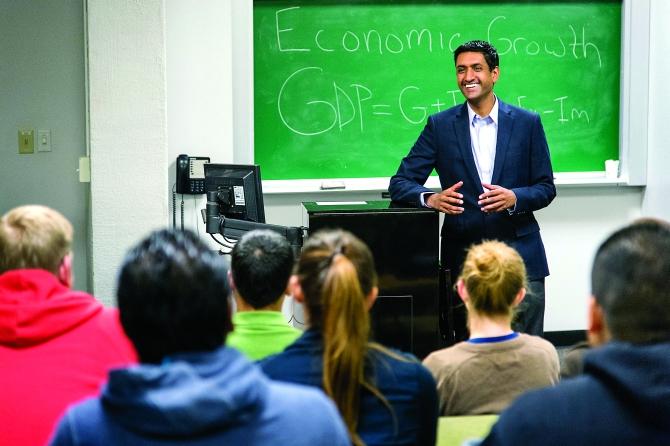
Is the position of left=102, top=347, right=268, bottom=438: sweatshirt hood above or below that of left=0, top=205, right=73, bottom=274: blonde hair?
below

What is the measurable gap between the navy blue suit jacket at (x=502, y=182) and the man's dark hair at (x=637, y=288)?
2276 mm

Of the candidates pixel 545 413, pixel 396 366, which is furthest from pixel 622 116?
pixel 545 413

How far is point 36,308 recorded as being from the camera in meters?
1.88

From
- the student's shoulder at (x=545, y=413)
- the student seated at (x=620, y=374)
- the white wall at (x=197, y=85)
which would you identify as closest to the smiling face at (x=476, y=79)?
the white wall at (x=197, y=85)

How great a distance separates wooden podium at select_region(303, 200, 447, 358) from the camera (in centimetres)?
361

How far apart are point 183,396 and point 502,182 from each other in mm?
2726

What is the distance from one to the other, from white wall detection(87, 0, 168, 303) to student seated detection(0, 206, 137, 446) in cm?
218

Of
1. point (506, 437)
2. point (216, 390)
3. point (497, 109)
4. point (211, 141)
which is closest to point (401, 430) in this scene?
point (506, 437)

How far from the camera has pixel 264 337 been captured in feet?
7.34

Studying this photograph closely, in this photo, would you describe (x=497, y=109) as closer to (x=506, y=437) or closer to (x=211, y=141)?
(x=211, y=141)

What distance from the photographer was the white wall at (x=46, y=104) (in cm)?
486

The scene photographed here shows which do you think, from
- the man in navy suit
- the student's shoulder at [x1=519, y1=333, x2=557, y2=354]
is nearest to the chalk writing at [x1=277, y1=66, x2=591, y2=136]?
the man in navy suit

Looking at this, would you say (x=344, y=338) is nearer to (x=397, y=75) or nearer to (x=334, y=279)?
(x=334, y=279)

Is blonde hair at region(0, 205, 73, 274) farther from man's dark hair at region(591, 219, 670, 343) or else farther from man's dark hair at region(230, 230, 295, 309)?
man's dark hair at region(591, 219, 670, 343)
